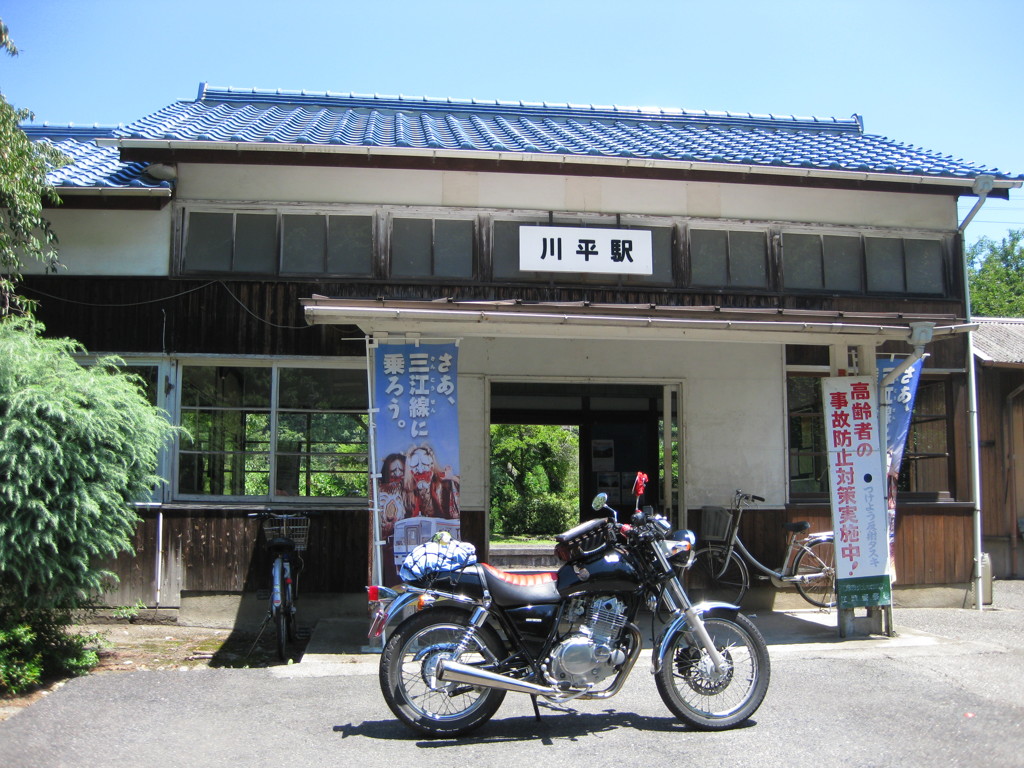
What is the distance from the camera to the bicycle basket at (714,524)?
29.7ft

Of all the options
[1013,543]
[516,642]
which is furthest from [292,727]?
[1013,543]

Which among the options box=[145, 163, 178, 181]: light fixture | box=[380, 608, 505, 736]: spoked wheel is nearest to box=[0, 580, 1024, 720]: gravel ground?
box=[380, 608, 505, 736]: spoked wheel

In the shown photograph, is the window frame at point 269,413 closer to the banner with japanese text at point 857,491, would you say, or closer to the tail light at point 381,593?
the tail light at point 381,593

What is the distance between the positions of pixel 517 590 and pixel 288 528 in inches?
138

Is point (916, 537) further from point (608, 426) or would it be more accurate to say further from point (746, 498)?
point (608, 426)

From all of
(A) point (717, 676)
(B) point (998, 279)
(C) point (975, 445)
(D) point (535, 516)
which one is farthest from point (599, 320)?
(B) point (998, 279)

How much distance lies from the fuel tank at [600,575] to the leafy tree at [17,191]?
541cm

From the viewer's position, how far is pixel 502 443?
17.6 m

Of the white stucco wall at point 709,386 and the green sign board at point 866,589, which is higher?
the white stucco wall at point 709,386

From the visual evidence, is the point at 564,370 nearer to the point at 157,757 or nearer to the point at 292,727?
the point at 292,727

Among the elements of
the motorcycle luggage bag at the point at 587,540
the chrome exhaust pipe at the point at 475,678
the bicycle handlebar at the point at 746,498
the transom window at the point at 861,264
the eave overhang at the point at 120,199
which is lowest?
the chrome exhaust pipe at the point at 475,678

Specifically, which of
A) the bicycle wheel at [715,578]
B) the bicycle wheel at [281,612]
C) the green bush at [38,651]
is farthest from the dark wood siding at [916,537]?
the green bush at [38,651]

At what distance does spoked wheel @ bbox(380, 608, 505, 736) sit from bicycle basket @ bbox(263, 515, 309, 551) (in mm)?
3160

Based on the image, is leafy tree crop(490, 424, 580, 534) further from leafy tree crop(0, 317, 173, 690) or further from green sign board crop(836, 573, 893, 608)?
leafy tree crop(0, 317, 173, 690)
